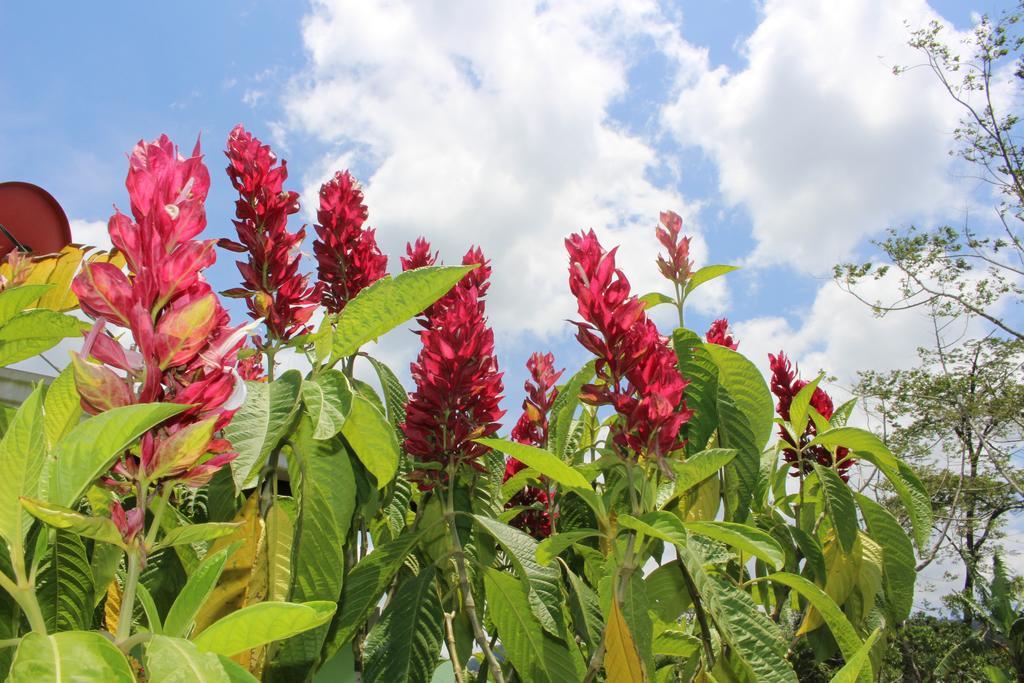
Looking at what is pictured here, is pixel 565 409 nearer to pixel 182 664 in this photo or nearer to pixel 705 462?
pixel 705 462

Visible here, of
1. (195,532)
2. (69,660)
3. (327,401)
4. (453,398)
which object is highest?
(453,398)

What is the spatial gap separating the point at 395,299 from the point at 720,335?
117cm

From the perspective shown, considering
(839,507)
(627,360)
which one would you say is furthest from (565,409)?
(839,507)

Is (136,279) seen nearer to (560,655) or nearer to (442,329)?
(442,329)

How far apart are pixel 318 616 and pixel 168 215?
373 millimetres

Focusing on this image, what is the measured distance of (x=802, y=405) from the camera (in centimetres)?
185

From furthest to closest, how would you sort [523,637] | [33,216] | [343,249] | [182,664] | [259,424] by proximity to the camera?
[33,216], [343,249], [523,637], [259,424], [182,664]

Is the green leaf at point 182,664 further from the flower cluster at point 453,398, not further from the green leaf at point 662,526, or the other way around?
the flower cluster at point 453,398

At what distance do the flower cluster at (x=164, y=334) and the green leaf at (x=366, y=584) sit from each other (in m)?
0.62

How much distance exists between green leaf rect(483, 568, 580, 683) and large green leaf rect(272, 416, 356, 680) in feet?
1.06

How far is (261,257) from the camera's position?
4.45ft

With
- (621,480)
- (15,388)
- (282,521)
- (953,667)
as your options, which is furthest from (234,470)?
(953,667)

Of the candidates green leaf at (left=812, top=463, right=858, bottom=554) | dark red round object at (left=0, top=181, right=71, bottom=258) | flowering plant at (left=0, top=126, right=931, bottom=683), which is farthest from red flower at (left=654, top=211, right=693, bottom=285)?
dark red round object at (left=0, top=181, right=71, bottom=258)

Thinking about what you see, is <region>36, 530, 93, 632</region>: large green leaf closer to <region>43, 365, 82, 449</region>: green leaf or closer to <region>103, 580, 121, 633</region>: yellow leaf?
<region>43, 365, 82, 449</region>: green leaf
